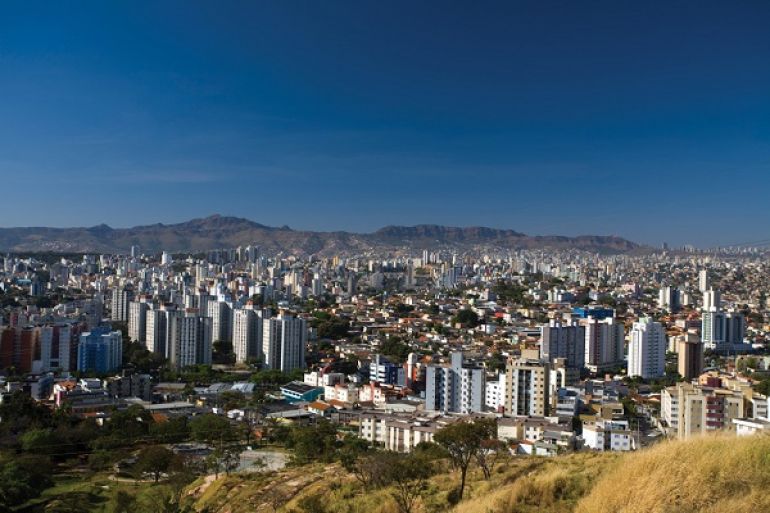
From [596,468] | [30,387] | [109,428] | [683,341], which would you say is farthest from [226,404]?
[683,341]

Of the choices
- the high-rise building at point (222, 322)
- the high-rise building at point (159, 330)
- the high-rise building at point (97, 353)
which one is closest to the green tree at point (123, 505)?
the high-rise building at point (97, 353)

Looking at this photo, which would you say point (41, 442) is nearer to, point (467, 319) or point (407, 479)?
A: point (407, 479)

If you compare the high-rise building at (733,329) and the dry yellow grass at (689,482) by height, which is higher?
the dry yellow grass at (689,482)

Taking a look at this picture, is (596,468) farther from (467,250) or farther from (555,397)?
(467,250)

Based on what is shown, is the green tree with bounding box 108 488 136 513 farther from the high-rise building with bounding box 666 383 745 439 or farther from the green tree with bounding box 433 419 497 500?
the high-rise building with bounding box 666 383 745 439

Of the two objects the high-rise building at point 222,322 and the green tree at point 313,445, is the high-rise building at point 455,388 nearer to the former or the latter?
the green tree at point 313,445

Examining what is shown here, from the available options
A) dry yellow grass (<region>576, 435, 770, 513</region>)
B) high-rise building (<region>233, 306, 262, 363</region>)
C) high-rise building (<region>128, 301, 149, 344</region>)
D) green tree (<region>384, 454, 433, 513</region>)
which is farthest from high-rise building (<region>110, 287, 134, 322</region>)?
dry yellow grass (<region>576, 435, 770, 513</region>)
